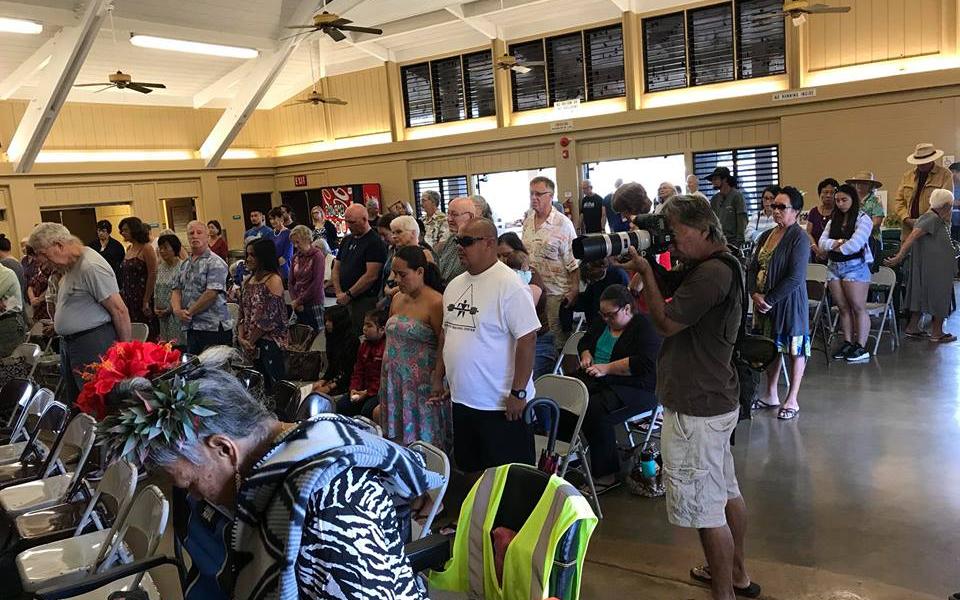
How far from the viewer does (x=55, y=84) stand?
422 inches

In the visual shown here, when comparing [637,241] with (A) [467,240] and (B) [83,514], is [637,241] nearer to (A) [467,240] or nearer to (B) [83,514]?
(A) [467,240]

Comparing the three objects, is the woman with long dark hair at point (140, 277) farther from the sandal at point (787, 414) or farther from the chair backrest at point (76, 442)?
the sandal at point (787, 414)

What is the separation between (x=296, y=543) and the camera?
120cm

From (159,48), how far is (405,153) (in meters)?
4.66

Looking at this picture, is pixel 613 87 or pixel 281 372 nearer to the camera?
pixel 281 372

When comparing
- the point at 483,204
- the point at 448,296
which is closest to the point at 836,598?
the point at 448,296

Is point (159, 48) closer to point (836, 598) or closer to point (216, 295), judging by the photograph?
point (216, 295)

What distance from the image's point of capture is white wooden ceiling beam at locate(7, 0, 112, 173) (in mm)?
10023

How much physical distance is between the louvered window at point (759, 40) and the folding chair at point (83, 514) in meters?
10.2

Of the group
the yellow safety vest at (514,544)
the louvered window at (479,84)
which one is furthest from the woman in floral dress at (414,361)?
the louvered window at (479,84)

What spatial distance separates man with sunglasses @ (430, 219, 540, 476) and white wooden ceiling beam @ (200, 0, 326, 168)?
33.3 ft

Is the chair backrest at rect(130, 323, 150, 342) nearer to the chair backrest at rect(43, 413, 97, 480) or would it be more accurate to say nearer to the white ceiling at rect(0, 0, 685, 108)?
the chair backrest at rect(43, 413, 97, 480)

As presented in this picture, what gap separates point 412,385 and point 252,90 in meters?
11.6

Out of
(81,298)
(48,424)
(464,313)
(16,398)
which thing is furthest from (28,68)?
(464,313)
